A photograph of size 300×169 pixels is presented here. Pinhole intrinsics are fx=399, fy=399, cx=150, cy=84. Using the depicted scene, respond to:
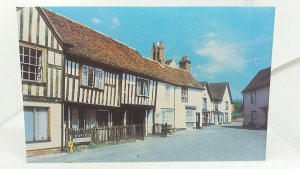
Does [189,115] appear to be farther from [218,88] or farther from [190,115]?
[218,88]

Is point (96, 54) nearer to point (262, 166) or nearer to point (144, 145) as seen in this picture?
point (144, 145)

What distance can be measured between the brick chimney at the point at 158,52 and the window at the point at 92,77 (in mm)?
351

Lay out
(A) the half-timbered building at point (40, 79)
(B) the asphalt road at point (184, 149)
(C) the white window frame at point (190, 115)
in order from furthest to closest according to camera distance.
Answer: (C) the white window frame at point (190, 115)
(B) the asphalt road at point (184, 149)
(A) the half-timbered building at point (40, 79)

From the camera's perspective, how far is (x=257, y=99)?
2.50 m

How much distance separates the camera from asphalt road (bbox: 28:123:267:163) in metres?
2.51

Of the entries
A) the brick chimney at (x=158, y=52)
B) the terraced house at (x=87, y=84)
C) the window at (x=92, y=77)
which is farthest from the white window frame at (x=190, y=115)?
the window at (x=92, y=77)

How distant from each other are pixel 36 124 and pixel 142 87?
27.4 inches

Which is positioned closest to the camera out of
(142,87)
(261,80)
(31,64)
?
(31,64)

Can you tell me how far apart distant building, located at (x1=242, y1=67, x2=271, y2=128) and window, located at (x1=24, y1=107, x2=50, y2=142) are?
1.25 m

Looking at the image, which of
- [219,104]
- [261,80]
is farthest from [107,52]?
[261,80]

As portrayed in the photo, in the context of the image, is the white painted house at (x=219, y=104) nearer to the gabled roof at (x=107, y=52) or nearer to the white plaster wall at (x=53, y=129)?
the gabled roof at (x=107, y=52)

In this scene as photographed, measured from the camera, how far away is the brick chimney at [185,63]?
7.89 ft
